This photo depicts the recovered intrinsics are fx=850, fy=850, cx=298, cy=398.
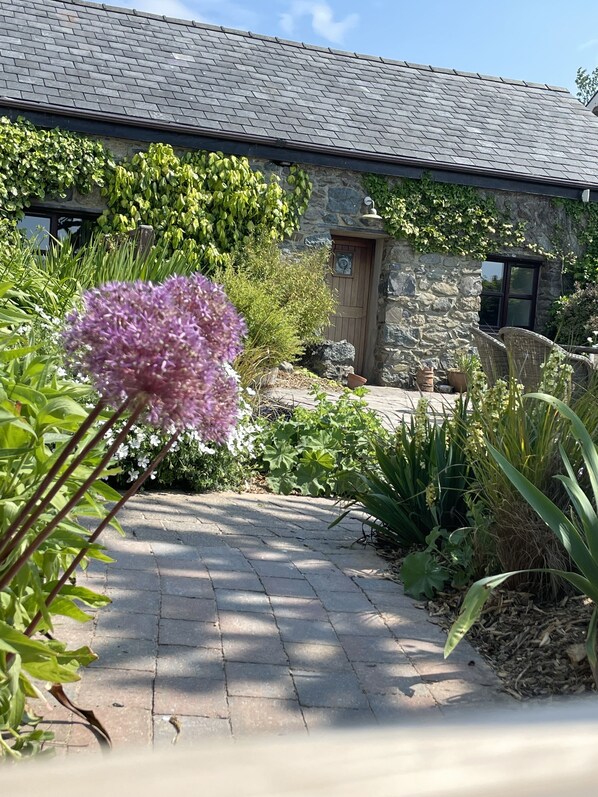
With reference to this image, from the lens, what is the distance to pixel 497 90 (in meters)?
15.8

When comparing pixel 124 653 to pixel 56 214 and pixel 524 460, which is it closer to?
pixel 524 460

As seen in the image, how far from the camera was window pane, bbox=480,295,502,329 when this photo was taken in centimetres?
1387

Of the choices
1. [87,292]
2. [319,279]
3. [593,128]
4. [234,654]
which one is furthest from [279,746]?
[593,128]

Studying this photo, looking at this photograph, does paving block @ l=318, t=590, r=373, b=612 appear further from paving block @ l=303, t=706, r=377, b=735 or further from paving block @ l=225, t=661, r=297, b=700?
paving block @ l=303, t=706, r=377, b=735

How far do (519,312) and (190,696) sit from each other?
12.3 metres

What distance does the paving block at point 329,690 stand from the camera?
2.55 metres

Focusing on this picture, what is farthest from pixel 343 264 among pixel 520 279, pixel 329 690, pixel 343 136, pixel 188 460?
pixel 329 690

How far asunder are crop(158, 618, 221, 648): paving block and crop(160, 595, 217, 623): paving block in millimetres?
40

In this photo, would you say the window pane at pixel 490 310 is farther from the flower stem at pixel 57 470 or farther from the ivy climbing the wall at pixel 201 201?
the flower stem at pixel 57 470

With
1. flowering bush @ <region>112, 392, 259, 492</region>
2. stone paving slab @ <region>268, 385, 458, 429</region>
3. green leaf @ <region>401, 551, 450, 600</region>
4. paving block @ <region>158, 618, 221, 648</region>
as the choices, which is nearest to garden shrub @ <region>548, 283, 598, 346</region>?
stone paving slab @ <region>268, 385, 458, 429</region>

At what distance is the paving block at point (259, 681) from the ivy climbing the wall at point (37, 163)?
8.93m

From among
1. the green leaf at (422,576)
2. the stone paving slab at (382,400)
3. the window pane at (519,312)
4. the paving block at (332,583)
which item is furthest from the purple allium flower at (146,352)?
the window pane at (519,312)

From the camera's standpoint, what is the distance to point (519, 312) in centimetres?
1393

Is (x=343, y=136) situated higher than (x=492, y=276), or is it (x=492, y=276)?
(x=343, y=136)
